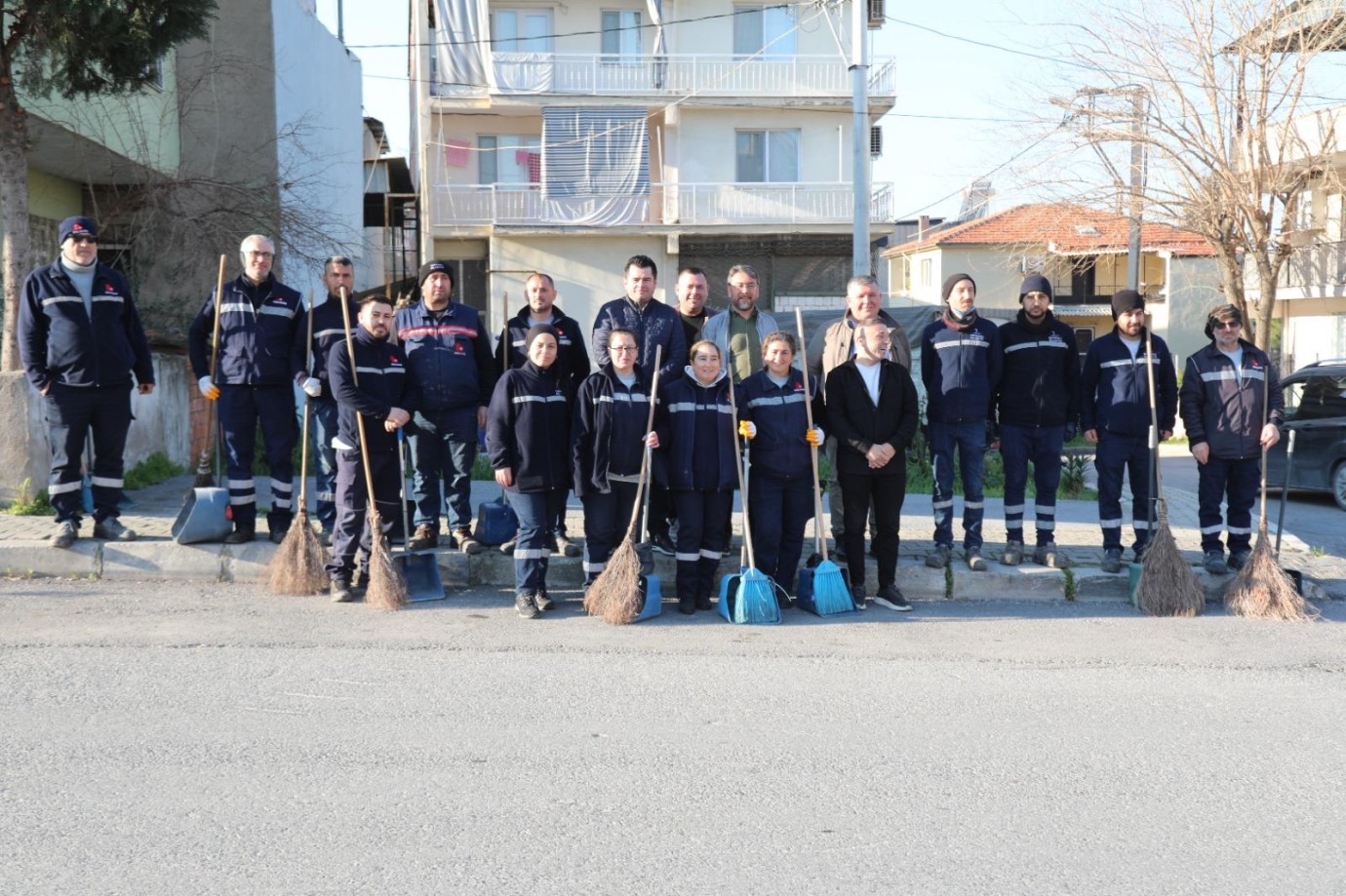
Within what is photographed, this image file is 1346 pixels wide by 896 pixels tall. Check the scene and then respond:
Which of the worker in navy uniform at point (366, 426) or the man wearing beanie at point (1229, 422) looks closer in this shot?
the worker in navy uniform at point (366, 426)

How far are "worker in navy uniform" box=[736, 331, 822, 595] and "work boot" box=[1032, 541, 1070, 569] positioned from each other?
1879 millimetres

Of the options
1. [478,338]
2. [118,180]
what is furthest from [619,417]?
[118,180]

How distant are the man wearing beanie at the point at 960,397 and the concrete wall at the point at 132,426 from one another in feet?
21.7

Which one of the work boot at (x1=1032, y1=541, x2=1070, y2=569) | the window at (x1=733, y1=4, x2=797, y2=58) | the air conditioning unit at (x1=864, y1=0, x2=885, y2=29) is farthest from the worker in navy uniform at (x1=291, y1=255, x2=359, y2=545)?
the air conditioning unit at (x1=864, y1=0, x2=885, y2=29)

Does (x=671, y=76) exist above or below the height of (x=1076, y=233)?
above

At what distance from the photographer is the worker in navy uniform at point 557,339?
7977mm

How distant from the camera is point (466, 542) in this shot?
8.23m

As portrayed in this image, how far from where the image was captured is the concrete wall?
29.5ft

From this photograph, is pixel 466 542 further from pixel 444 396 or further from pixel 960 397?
pixel 960 397

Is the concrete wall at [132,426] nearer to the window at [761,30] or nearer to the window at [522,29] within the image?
the window at [522,29]

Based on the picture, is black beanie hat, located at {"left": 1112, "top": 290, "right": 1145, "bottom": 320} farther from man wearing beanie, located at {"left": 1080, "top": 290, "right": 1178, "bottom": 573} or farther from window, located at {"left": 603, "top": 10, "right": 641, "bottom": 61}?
window, located at {"left": 603, "top": 10, "right": 641, "bottom": 61}

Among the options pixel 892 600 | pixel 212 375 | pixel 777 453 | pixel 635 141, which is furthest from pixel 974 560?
pixel 635 141

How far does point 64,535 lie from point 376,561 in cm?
233

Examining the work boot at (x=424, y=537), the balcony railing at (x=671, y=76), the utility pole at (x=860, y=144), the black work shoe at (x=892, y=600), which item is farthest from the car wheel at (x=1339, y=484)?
the balcony railing at (x=671, y=76)
